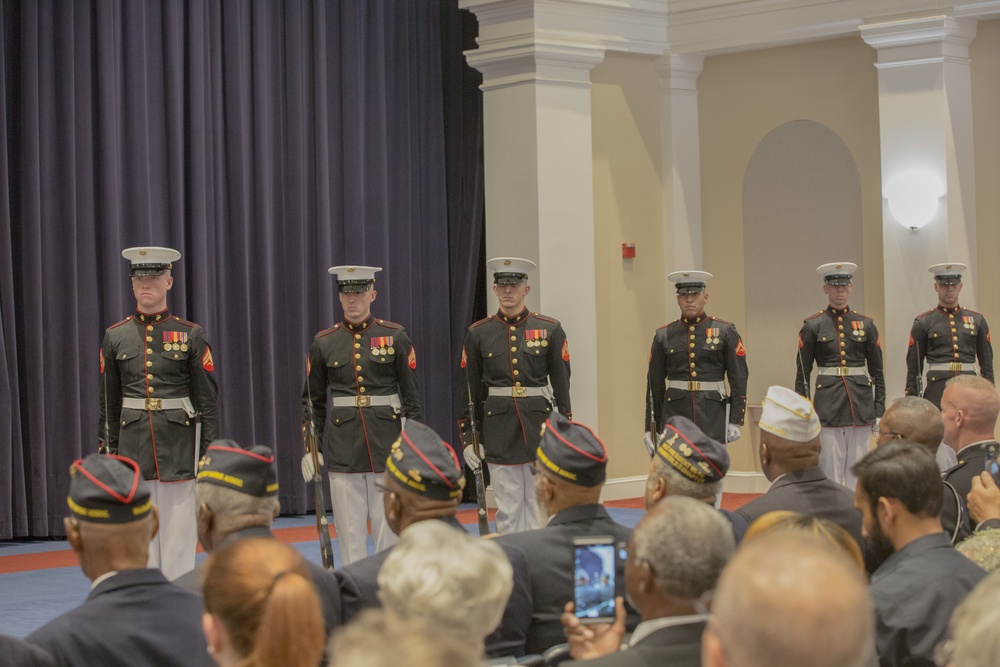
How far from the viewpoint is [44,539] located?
7738 mm

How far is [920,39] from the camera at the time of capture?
8438 mm

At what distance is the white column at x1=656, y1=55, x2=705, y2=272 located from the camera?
9.51m

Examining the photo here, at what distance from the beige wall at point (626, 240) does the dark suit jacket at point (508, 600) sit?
6.22m

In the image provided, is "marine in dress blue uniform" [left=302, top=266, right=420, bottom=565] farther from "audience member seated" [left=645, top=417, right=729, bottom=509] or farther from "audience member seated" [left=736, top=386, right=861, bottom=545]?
"audience member seated" [left=645, top=417, right=729, bottom=509]

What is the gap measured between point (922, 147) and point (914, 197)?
326 mm

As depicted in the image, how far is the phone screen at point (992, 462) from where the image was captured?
3706mm

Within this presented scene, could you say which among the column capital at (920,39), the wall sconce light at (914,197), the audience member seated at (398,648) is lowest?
the audience member seated at (398,648)

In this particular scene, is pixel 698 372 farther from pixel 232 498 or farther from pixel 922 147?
pixel 232 498

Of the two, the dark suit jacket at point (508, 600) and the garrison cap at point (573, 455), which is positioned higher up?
the garrison cap at point (573, 455)

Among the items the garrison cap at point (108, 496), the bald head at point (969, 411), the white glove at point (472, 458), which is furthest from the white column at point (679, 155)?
the garrison cap at point (108, 496)

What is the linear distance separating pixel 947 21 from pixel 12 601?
6.42 meters

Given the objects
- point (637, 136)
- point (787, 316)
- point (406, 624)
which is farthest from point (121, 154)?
point (406, 624)

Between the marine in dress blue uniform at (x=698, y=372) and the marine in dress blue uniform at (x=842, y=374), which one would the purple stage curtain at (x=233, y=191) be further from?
the marine in dress blue uniform at (x=842, y=374)

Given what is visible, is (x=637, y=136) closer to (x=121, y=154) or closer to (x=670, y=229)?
(x=670, y=229)
